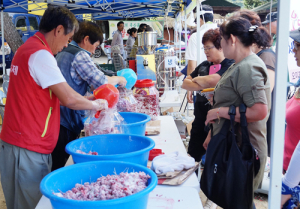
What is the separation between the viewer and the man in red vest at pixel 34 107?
5.21 feet

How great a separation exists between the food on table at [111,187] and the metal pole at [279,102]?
556 mm

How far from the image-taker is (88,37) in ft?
8.00

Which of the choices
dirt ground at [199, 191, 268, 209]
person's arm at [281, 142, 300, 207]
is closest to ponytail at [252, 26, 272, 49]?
person's arm at [281, 142, 300, 207]

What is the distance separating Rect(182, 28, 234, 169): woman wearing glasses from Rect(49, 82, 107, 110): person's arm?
1293mm

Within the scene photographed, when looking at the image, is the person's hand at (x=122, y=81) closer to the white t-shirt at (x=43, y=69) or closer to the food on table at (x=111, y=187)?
the white t-shirt at (x=43, y=69)

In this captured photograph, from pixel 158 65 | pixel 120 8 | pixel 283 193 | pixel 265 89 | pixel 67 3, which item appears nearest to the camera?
pixel 283 193

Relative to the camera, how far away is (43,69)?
61.6 inches

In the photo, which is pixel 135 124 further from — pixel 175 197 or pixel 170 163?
pixel 175 197

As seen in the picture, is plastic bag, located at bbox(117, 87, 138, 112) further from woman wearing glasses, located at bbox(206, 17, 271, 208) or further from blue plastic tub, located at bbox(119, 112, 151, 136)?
woman wearing glasses, located at bbox(206, 17, 271, 208)

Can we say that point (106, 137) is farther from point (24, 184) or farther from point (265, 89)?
point (265, 89)

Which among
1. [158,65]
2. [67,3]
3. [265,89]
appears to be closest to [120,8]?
[67,3]

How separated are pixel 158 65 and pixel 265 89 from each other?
244 centimetres

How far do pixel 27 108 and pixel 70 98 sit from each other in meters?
0.24

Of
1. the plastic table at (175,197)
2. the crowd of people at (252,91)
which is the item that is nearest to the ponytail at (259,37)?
the crowd of people at (252,91)
